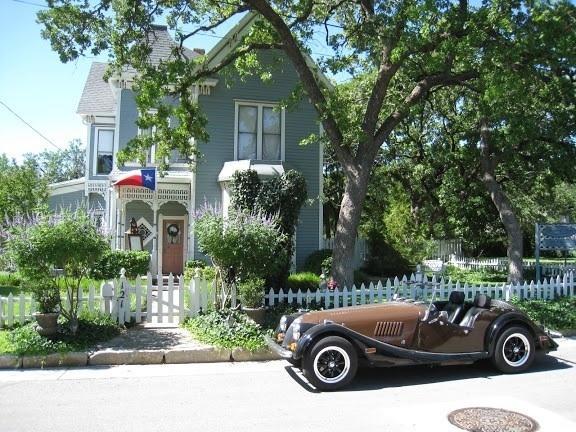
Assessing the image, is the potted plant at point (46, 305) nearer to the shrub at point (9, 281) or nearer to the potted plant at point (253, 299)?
the potted plant at point (253, 299)

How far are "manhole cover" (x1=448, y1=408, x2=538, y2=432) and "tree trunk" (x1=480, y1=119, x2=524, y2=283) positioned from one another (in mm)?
11672

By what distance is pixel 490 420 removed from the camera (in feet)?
17.8

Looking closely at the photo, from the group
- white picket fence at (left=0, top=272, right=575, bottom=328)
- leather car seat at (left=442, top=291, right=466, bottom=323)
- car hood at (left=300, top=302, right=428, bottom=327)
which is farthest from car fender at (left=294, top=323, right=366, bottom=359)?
white picket fence at (left=0, top=272, right=575, bottom=328)

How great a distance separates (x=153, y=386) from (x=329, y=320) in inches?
96.8

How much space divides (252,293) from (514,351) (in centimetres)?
431

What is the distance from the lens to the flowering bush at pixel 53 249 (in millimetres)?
8438

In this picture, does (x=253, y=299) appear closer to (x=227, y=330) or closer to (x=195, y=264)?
(x=227, y=330)

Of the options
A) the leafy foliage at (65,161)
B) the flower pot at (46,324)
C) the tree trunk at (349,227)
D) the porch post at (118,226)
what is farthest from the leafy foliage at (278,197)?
the leafy foliage at (65,161)

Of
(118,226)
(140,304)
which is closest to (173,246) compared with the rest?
(118,226)

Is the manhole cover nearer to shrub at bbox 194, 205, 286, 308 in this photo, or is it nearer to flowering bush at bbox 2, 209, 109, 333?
shrub at bbox 194, 205, 286, 308

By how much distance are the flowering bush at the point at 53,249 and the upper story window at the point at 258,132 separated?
982 centimetres

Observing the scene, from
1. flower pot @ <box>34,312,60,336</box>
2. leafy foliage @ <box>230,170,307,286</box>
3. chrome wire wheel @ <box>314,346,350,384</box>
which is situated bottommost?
chrome wire wheel @ <box>314,346,350,384</box>

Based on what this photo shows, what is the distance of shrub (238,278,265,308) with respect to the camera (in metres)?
9.38

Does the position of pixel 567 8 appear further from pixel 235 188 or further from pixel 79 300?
pixel 79 300
